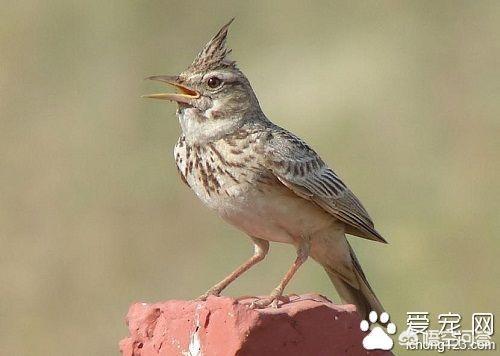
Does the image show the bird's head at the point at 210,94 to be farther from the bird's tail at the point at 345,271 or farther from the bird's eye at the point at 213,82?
the bird's tail at the point at 345,271

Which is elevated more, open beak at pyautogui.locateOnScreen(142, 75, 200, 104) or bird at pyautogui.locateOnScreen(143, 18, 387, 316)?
open beak at pyautogui.locateOnScreen(142, 75, 200, 104)

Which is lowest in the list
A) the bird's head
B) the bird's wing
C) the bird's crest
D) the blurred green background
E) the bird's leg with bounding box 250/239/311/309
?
the blurred green background

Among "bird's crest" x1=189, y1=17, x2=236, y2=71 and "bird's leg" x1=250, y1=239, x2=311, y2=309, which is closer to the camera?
"bird's leg" x1=250, y1=239, x2=311, y2=309

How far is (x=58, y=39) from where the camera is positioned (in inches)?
638

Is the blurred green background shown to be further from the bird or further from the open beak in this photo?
the open beak

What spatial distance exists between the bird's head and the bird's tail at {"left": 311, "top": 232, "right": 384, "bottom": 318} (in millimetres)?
795

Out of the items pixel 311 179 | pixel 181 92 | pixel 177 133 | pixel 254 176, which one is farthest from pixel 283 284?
pixel 177 133

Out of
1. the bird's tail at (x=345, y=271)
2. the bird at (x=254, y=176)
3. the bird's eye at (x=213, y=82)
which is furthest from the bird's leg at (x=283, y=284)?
the bird's eye at (x=213, y=82)

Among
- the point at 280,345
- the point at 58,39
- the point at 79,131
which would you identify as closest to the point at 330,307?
the point at 280,345

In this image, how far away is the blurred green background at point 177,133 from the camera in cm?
1292

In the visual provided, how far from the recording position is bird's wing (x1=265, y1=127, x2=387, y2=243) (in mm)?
8508

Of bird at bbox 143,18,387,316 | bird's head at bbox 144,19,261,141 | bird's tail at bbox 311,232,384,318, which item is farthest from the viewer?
bird's tail at bbox 311,232,384,318

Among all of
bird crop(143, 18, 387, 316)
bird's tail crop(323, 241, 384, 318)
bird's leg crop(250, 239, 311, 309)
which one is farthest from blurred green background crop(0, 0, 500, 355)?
bird's leg crop(250, 239, 311, 309)

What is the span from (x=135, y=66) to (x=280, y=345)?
8.60 m
